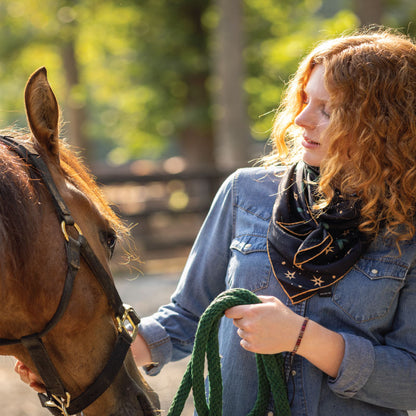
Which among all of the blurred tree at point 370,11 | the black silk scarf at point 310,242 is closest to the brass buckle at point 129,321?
the black silk scarf at point 310,242

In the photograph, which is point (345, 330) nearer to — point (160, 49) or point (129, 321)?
point (129, 321)

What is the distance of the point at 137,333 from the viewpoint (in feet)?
5.27

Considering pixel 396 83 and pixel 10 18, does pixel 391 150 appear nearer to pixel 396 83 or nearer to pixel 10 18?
pixel 396 83

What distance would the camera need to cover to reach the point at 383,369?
1364mm

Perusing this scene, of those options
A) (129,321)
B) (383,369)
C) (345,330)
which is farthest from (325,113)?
(129,321)

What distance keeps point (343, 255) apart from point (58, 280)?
752mm

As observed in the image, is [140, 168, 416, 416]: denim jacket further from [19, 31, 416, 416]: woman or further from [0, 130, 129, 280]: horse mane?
[0, 130, 129, 280]: horse mane

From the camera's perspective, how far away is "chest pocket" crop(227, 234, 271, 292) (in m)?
1.51

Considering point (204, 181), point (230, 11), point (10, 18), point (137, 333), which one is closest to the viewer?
point (137, 333)

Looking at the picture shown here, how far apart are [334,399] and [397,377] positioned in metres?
0.18

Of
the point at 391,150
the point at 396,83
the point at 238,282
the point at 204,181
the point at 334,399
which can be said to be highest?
the point at 396,83

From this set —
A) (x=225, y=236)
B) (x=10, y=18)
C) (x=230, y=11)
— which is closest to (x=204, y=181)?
(x=230, y=11)

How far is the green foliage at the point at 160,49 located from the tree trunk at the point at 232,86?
2.83m

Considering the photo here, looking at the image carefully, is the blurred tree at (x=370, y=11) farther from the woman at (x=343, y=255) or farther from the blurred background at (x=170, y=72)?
the woman at (x=343, y=255)
